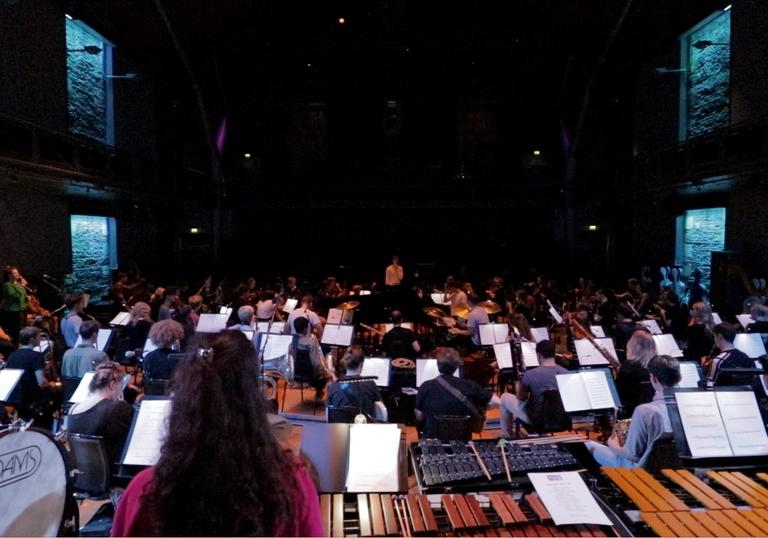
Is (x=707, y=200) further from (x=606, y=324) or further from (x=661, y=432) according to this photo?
(x=661, y=432)

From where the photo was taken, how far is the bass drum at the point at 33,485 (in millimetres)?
2926

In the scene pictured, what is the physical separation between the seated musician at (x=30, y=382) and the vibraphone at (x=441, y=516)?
4.65 meters

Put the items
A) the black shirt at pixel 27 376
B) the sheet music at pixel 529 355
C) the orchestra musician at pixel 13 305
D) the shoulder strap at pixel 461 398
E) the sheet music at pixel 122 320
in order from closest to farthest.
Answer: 1. the shoulder strap at pixel 461 398
2. the black shirt at pixel 27 376
3. the sheet music at pixel 529 355
4. the sheet music at pixel 122 320
5. the orchestra musician at pixel 13 305

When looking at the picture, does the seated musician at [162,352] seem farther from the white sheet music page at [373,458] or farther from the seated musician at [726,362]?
the seated musician at [726,362]

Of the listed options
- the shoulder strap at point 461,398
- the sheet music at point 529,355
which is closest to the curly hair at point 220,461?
the shoulder strap at point 461,398

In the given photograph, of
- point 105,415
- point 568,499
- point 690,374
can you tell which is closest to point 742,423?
point 568,499

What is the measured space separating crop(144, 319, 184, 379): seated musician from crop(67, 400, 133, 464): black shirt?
1967 millimetres

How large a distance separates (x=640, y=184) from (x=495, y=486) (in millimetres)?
16876

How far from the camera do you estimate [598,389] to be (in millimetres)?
5395

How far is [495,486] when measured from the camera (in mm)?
3217

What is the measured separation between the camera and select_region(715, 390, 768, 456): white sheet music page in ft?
11.7

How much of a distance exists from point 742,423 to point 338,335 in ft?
20.1

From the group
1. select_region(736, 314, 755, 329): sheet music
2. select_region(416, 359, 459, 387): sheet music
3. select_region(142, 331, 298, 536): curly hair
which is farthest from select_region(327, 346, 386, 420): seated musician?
select_region(736, 314, 755, 329): sheet music

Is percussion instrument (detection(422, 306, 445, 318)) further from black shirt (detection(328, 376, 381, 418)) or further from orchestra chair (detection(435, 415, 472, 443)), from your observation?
orchestra chair (detection(435, 415, 472, 443))
